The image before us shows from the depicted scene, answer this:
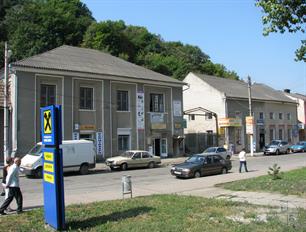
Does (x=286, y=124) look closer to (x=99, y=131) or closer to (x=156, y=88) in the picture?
(x=156, y=88)

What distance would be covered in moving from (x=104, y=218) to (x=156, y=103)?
1215 inches

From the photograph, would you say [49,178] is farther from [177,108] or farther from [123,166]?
[177,108]

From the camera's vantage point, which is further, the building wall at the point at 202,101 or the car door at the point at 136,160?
the building wall at the point at 202,101

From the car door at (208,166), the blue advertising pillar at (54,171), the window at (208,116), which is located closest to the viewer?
the blue advertising pillar at (54,171)

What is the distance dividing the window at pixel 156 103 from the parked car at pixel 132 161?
9428mm

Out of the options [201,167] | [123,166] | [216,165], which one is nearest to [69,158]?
[123,166]

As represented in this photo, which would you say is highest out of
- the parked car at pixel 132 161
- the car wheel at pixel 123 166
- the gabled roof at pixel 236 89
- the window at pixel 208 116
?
the gabled roof at pixel 236 89

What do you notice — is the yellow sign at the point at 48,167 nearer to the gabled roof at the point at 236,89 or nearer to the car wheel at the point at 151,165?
the car wheel at the point at 151,165

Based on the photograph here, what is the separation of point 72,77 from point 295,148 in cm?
3254

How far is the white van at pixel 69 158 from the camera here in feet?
80.4

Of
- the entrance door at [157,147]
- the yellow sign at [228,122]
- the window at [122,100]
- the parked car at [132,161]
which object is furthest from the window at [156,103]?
the yellow sign at [228,122]

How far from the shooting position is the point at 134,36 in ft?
259

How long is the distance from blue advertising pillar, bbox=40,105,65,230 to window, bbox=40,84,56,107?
76.3 ft

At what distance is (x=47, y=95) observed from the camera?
32812 mm
